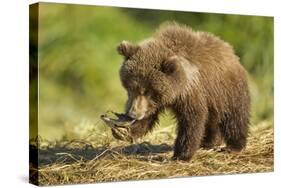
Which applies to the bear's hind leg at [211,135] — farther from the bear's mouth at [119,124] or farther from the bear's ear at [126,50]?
the bear's ear at [126,50]

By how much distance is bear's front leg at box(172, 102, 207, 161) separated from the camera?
7.44 m

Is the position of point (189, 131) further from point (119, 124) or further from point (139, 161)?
point (119, 124)

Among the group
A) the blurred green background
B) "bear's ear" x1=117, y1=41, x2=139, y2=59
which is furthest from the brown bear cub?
the blurred green background

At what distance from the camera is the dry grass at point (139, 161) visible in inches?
277

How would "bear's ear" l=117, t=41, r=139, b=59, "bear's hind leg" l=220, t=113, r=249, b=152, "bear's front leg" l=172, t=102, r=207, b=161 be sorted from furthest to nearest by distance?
"bear's hind leg" l=220, t=113, r=249, b=152 < "bear's front leg" l=172, t=102, r=207, b=161 < "bear's ear" l=117, t=41, r=139, b=59

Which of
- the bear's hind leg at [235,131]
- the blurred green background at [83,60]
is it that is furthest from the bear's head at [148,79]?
the bear's hind leg at [235,131]

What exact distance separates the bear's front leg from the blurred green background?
0.18 m

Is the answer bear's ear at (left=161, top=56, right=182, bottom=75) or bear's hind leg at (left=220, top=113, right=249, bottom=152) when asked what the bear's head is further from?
bear's hind leg at (left=220, top=113, right=249, bottom=152)

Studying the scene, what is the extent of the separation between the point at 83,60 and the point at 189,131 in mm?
1298

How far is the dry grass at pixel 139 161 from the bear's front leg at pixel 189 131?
0.33 ft

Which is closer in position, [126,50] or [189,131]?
[126,50]

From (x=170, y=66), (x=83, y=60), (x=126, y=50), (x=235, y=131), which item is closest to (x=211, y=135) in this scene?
(x=235, y=131)

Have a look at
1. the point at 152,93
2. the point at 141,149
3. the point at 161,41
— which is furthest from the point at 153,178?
the point at 161,41

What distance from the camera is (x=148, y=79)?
7227 millimetres
